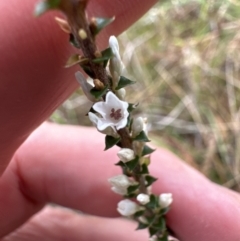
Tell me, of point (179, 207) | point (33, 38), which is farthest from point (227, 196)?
point (33, 38)

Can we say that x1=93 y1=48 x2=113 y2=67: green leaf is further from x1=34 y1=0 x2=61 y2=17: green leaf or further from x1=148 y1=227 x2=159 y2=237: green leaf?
x1=148 y1=227 x2=159 y2=237: green leaf

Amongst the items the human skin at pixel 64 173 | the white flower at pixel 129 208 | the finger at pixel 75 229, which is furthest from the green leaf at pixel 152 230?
the finger at pixel 75 229

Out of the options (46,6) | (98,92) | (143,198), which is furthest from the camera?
(143,198)

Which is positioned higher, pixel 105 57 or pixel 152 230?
pixel 105 57

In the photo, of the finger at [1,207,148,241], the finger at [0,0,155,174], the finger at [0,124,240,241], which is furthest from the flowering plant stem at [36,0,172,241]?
the finger at [1,207,148,241]

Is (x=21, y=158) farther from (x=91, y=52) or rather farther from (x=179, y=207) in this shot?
(x=91, y=52)

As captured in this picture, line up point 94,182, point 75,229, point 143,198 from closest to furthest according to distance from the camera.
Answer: point 143,198, point 94,182, point 75,229

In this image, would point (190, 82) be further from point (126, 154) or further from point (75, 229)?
point (126, 154)

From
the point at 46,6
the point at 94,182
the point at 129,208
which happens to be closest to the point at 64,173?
the point at 94,182
